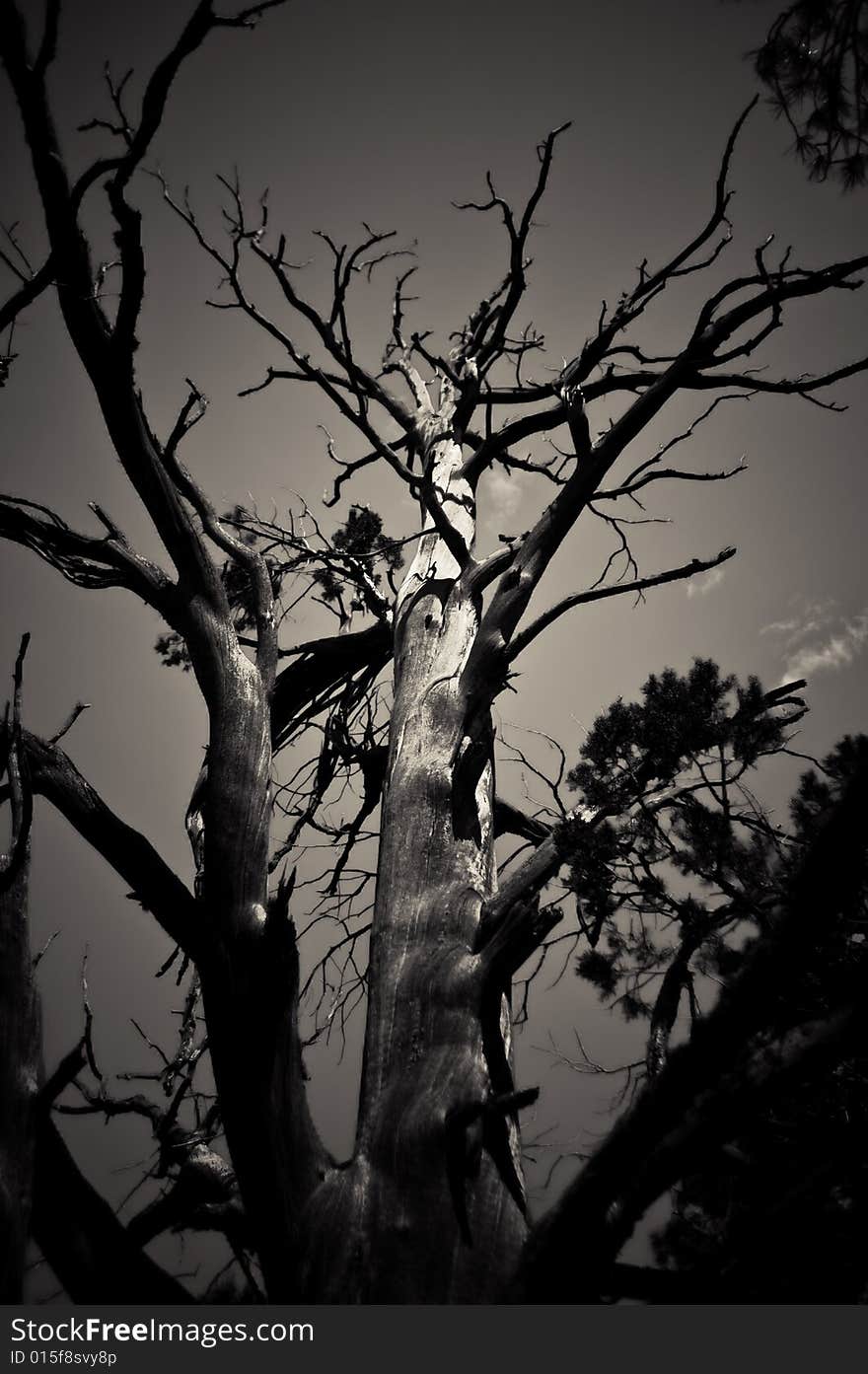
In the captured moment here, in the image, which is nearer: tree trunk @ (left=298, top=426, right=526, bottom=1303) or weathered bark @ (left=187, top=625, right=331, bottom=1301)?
tree trunk @ (left=298, top=426, right=526, bottom=1303)

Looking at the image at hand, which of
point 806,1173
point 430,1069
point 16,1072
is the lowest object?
point 806,1173

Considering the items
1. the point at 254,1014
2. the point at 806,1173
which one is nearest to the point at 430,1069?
the point at 254,1014

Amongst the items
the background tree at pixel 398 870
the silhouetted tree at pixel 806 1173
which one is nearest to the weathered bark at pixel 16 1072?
the background tree at pixel 398 870

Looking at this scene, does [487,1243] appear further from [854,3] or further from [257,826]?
[854,3]

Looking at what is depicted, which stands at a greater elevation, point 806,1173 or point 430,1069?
point 430,1069

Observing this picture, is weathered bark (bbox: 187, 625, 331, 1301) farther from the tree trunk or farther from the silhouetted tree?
the silhouetted tree

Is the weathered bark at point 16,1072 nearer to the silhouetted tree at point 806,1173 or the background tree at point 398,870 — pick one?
the background tree at point 398,870

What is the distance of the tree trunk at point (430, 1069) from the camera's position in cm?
124

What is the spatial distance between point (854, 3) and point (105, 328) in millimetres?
2348

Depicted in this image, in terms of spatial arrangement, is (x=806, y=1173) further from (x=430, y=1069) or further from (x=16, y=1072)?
(x=16, y=1072)

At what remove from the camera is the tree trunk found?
1.24 m

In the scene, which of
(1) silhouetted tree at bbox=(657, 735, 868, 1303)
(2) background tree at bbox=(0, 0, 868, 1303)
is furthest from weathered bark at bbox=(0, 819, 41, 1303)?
(1) silhouetted tree at bbox=(657, 735, 868, 1303)

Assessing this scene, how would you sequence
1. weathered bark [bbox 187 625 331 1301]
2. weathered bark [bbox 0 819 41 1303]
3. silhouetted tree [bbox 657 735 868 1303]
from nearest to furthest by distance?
1. silhouetted tree [bbox 657 735 868 1303]
2. weathered bark [bbox 0 819 41 1303]
3. weathered bark [bbox 187 625 331 1301]

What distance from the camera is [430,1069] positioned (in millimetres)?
1471
